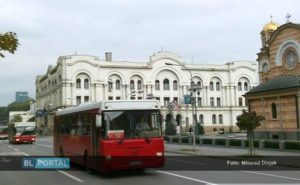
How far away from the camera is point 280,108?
4228 cm

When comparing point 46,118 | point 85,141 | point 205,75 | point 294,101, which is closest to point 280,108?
point 294,101

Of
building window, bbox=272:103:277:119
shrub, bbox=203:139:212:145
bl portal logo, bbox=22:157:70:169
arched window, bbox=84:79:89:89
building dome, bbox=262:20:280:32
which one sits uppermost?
building dome, bbox=262:20:280:32

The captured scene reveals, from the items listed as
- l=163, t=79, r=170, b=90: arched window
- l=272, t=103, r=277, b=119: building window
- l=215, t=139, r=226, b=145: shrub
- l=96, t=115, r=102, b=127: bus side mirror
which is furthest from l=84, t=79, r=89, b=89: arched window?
l=96, t=115, r=102, b=127: bus side mirror

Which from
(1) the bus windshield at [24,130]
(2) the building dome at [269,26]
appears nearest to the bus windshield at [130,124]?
(1) the bus windshield at [24,130]

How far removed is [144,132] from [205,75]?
8762cm

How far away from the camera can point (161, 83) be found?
10094cm

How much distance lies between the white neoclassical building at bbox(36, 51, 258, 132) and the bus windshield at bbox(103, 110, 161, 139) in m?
73.1

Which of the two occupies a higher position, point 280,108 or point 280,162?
point 280,108

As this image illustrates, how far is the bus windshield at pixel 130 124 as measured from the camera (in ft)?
55.2

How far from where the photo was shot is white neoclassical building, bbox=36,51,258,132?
94.8 metres

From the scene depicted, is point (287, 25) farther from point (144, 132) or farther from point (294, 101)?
point (144, 132)

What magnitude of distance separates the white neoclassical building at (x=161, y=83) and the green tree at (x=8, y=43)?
76994mm

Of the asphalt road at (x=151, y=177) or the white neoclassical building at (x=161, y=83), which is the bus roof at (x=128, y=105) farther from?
the white neoclassical building at (x=161, y=83)

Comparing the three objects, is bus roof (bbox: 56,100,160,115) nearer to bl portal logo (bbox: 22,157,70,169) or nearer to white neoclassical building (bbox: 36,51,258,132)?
bl portal logo (bbox: 22,157,70,169)
